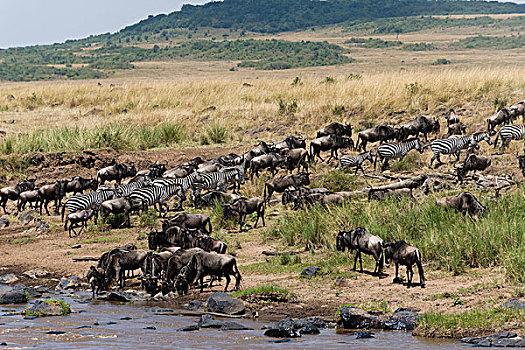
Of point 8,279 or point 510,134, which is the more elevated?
point 510,134

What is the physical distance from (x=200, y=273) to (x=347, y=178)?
8.31 meters

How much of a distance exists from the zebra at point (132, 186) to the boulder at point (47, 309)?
7.22 meters

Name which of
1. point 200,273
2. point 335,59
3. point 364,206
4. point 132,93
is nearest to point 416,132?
point 364,206

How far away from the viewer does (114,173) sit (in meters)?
21.2

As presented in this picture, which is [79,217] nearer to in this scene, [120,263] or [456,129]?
[120,263]

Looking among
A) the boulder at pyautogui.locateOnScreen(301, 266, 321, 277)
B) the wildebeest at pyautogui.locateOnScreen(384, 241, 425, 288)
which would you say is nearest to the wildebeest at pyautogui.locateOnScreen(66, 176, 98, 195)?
the boulder at pyautogui.locateOnScreen(301, 266, 321, 277)

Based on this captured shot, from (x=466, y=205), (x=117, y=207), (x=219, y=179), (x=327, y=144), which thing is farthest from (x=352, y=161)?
(x=466, y=205)

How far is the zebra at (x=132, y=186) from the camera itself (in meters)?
18.2

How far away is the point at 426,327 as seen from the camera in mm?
8703

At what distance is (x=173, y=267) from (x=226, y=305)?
1.71m

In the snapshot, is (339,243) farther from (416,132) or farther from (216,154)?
(216,154)

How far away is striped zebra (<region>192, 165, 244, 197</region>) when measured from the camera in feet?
61.5

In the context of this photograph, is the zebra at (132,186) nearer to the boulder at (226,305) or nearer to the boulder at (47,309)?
the boulder at (47,309)

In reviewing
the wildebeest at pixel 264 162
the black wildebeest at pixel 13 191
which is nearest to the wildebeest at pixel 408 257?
the wildebeest at pixel 264 162
